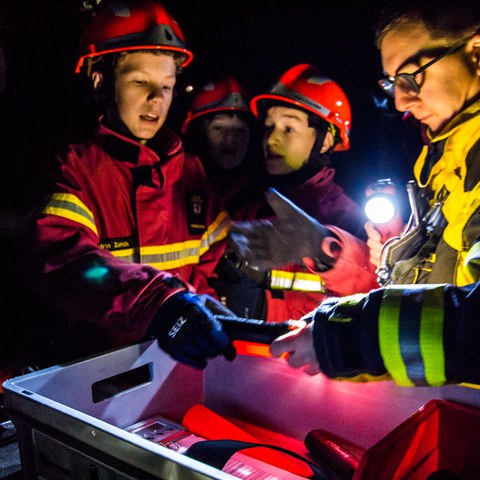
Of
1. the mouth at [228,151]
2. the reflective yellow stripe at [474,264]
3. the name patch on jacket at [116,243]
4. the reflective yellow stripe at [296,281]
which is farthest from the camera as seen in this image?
the mouth at [228,151]

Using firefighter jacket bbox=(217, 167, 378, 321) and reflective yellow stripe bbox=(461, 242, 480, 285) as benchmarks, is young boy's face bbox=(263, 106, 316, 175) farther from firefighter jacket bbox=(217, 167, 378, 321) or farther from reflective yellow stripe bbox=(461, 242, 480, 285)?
reflective yellow stripe bbox=(461, 242, 480, 285)

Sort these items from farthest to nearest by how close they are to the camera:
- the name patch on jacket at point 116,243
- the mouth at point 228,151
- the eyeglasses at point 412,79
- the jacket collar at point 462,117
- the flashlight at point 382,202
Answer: the mouth at point 228,151
the name patch on jacket at point 116,243
the flashlight at point 382,202
the eyeglasses at point 412,79
the jacket collar at point 462,117

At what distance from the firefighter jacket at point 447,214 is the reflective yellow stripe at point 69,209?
1349mm

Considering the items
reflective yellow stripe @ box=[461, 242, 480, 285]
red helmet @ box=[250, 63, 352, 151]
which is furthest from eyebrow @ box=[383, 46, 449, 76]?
red helmet @ box=[250, 63, 352, 151]

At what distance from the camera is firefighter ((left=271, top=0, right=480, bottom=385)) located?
91 centimetres

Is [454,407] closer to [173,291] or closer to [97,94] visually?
[173,291]

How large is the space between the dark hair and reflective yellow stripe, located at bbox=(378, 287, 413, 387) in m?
1.19

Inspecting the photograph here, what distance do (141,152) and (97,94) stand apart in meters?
0.53

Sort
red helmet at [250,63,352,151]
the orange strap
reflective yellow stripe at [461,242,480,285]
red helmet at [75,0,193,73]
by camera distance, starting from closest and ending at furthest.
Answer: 1. reflective yellow stripe at [461,242,480,285]
2. the orange strap
3. red helmet at [75,0,193,73]
4. red helmet at [250,63,352,151]

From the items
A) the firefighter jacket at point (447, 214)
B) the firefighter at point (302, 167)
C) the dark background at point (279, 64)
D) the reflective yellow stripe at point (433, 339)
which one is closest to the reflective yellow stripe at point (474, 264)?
the firefighter jacket at point (447, 214)

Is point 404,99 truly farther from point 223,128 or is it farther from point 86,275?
point 223,128

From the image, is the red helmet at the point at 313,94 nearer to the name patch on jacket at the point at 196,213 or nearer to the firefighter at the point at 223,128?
the firefighter at the point at 223,128

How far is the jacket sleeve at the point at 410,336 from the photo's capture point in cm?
89

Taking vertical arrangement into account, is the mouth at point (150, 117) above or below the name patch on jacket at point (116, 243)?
above
